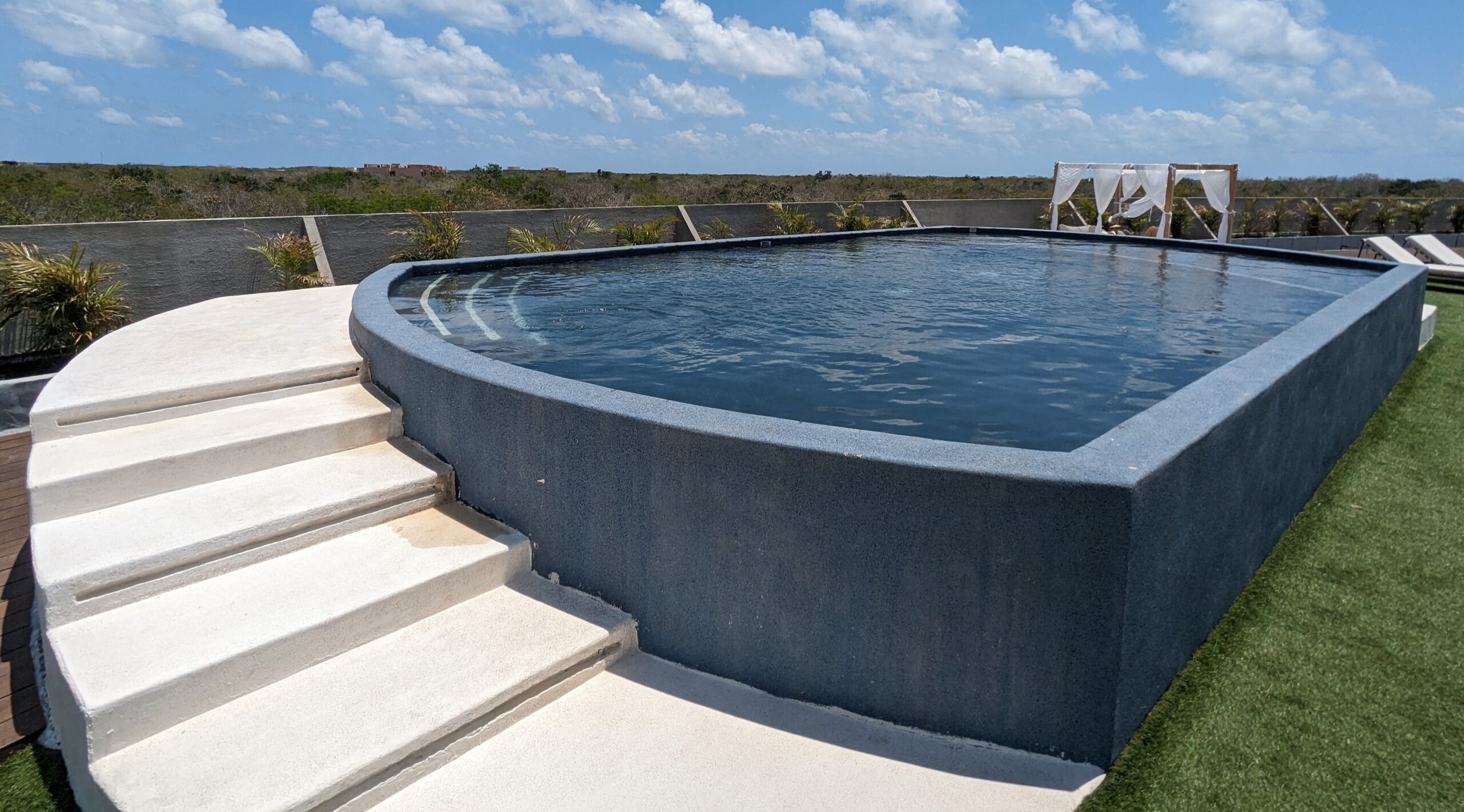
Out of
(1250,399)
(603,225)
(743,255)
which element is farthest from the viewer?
(603,225)

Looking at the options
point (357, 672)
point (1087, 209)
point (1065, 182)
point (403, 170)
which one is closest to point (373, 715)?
point (357, 672)

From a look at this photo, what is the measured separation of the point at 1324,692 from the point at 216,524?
13.9 feet

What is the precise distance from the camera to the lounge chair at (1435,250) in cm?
1382

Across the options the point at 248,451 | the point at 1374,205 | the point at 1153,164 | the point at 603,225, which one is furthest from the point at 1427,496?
the point at 1374,205

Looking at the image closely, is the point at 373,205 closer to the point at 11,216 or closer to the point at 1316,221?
the point at 11,216

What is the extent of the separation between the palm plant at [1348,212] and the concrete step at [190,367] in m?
24.8

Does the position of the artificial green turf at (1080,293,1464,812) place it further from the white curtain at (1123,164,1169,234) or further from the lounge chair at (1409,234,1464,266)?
the white curtain at (1123,164,1169,234)

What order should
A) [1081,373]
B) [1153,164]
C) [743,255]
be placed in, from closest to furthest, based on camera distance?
[1081,373], [743,255], [1153,164]

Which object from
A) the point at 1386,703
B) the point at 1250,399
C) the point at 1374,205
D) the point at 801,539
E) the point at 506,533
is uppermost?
the point at 1374,205

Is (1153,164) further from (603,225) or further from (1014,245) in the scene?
(603,225)

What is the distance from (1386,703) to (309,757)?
354 cm

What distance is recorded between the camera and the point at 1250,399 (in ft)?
10.5

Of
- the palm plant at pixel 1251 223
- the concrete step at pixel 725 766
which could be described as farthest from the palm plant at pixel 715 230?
the palm plant at pixel 1251 223

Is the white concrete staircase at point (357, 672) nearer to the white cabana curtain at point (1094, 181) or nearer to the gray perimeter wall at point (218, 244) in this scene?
the gray perimeter wall at point (218, 244)
